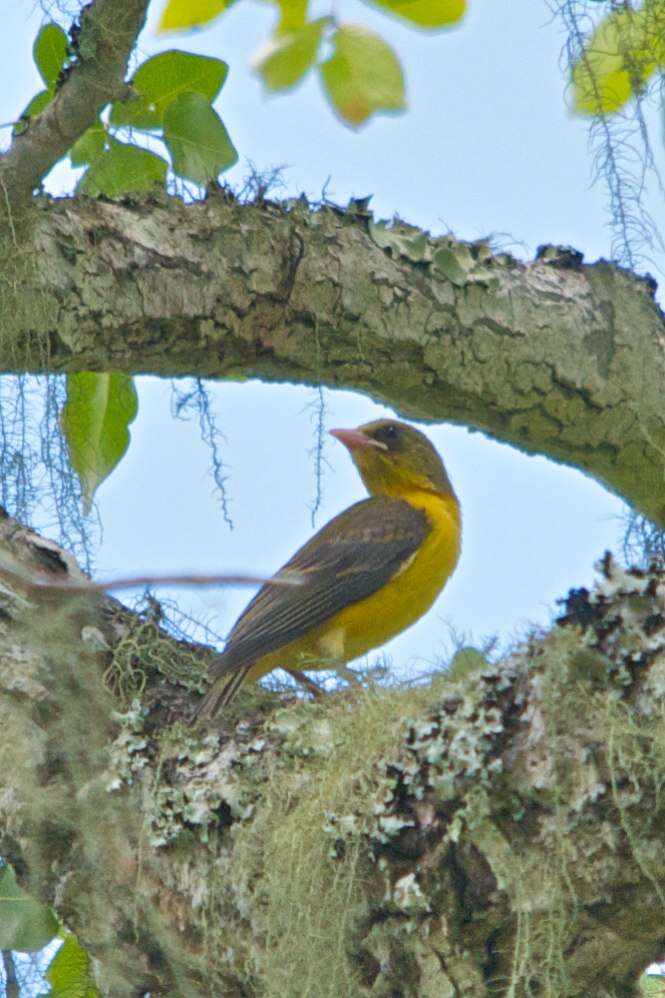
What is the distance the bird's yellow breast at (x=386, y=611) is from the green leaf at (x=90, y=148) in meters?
1.42

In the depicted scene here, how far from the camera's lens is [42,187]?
4148 millimetres

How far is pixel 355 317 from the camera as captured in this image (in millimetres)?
4438

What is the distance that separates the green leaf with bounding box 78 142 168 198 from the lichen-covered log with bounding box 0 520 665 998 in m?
1.06

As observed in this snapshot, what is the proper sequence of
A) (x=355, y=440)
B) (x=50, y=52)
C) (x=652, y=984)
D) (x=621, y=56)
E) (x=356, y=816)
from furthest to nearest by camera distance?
(x=355, y=440), (x=50, y=52), (x=621, y=56), (x=652, y=984), (x=356, y=816)

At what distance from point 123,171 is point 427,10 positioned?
34.3 inches

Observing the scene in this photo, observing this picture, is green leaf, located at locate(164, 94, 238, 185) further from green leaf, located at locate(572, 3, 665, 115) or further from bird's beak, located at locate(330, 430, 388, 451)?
bird's beak, located at locate(330, 430, 388, 451)

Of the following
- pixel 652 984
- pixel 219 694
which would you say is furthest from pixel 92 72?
pixel 652 984

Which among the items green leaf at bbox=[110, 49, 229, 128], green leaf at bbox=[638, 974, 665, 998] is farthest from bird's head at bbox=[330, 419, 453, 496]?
green leaf at bbox=[638, 974, 665, 998]

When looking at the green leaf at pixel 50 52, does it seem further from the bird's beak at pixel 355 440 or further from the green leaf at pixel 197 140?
the bird's beak at pixel 355 440

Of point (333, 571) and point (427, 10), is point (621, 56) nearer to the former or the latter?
point (427, 10)

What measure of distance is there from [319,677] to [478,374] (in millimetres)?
904

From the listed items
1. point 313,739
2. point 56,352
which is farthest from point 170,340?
point 313,739

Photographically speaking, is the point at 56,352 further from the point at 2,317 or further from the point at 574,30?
the point at 574,30

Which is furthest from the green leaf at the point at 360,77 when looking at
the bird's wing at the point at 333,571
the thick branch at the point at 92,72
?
the bird's wing at the point at 333,571
